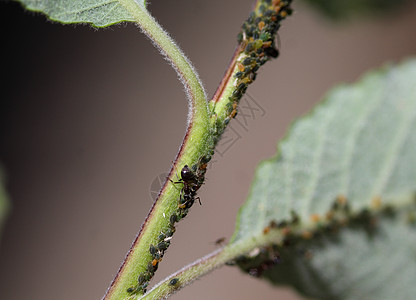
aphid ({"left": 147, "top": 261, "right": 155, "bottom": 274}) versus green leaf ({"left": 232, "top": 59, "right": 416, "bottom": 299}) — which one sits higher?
green leaf ({"left": 232, "top": 59, "right": 416, "bottom": 299})

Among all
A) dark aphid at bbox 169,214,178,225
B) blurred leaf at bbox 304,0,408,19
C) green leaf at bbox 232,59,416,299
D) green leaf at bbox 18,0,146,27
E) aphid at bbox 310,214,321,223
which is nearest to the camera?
green leaf at bbox 232,59,416,299

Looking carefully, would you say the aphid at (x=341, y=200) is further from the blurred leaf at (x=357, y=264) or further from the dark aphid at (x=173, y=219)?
the dark aphid at (x=173, y=219)

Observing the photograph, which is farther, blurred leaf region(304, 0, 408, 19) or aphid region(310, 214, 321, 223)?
blurred leaf region(304, 0, 408, 19)

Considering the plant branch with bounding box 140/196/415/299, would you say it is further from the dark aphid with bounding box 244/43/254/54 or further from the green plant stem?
the dark aphid with bounding box 244/43/254/54

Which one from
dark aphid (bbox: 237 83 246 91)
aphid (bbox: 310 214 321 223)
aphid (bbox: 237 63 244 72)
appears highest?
aphid (bbox: 237 63 244 72)

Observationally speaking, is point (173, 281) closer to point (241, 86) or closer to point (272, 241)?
point (272, 241)

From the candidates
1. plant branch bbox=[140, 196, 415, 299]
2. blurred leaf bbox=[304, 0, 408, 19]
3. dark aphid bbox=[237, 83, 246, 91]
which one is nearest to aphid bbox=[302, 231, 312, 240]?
plant branch bbox=[140, 196, 415, 299]
